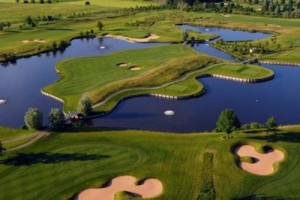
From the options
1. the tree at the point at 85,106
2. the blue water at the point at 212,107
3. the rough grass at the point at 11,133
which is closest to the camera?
the rough grass at the point at 11,133

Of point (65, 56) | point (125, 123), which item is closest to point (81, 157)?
point (125, 123)

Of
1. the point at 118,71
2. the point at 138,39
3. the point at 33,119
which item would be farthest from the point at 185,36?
the point at 33,119

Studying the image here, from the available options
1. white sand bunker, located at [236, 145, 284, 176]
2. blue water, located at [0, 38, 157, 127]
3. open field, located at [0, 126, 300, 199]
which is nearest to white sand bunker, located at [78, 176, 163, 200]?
open field, located at [0, 126, 300, 199]

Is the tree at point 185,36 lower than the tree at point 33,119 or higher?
higher

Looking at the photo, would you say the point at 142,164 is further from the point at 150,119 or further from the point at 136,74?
the point at 136,74

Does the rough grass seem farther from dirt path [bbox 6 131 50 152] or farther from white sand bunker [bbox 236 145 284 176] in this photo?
white sand bunker [bbox 236 145 284 176]

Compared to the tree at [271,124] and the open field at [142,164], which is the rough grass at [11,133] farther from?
the tree at [271,124]

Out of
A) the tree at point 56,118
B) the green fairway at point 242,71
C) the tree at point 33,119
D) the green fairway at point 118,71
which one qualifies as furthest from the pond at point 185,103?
the tree at point 56,118
